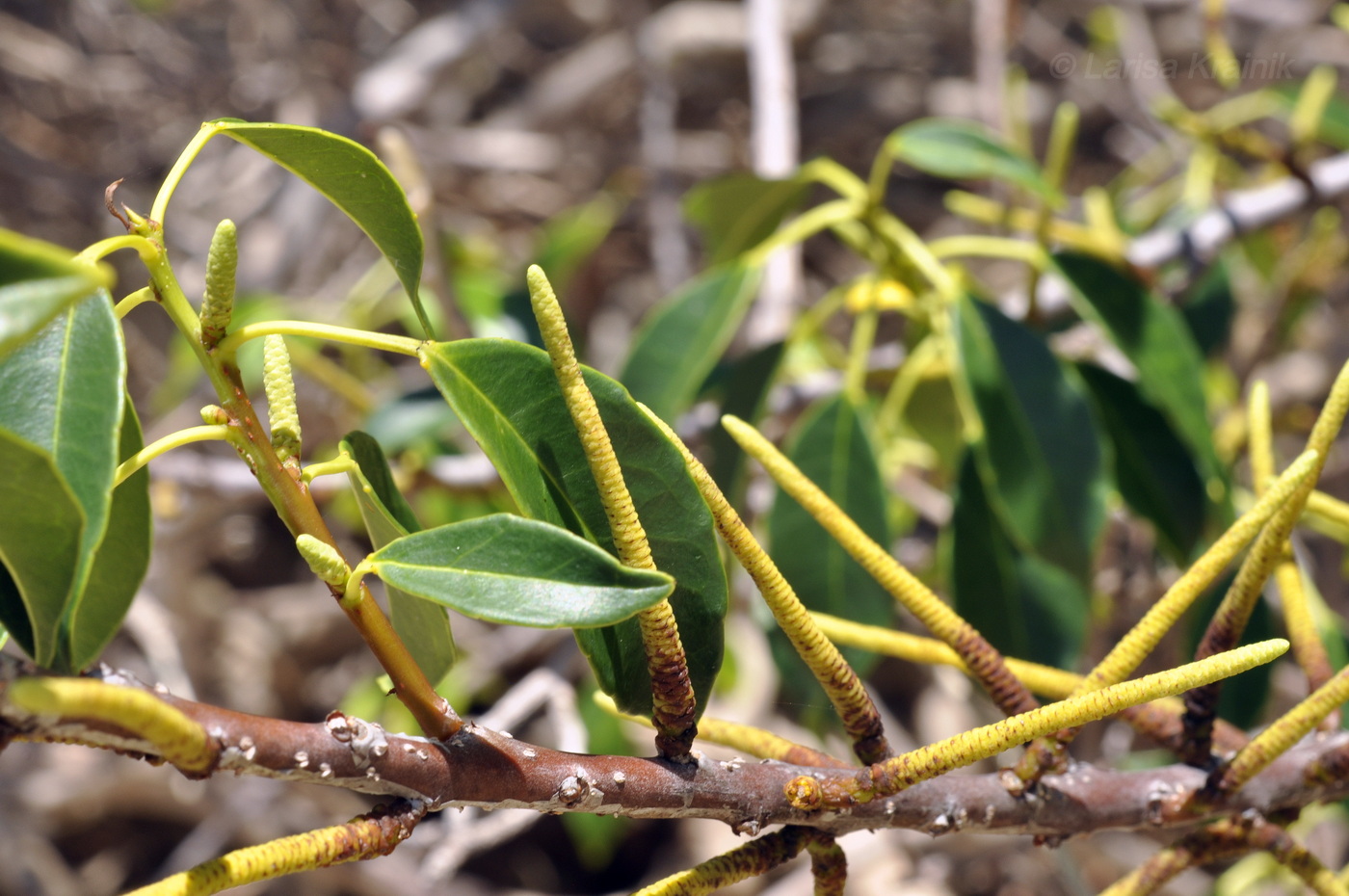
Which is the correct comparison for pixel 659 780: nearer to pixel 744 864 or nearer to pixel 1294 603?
pixel 744 864

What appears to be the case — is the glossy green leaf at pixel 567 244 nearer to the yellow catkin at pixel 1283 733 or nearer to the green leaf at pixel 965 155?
the green leaf at pixel 965 155

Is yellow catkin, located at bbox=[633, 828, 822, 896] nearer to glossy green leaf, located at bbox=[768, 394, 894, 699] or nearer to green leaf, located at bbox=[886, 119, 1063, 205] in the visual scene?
glossy green leaf, located at bbox=[768, 394, 894, 699]

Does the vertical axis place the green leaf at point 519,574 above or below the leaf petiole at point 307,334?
below

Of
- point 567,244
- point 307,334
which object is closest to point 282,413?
point 307,334

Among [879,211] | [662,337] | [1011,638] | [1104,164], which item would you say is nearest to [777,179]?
[879,211]

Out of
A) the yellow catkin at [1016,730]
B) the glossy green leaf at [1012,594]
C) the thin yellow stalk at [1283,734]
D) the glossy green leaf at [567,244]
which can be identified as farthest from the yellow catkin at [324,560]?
the glossy green leaf at [567,244]
